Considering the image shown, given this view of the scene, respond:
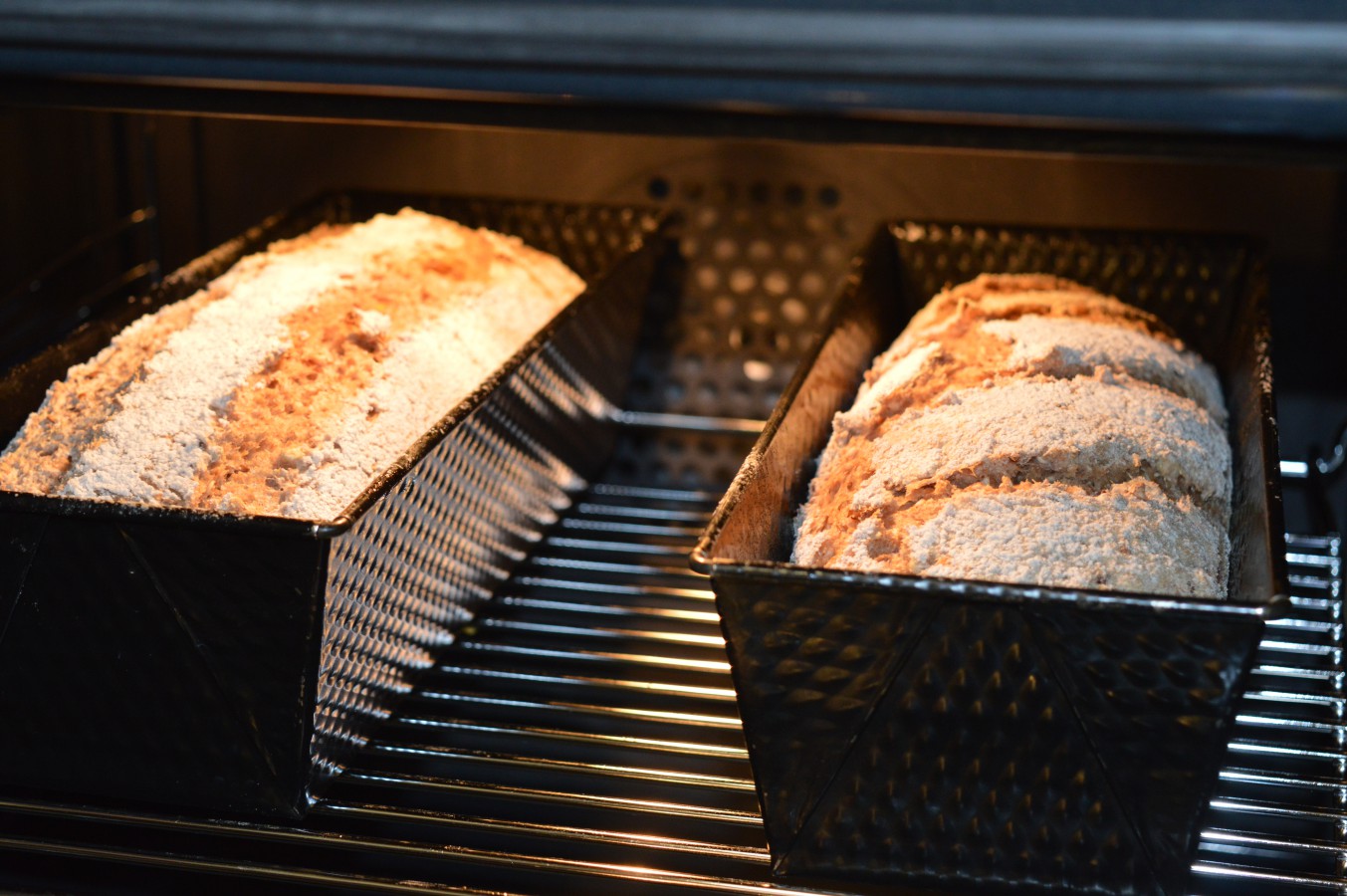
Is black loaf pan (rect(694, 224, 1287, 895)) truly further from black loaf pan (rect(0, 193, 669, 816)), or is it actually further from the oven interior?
black loaf pan (rect(0, 193, 669, 816))

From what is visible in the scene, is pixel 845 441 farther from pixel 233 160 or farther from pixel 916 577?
pixel 233 160

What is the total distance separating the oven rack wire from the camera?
1.07m

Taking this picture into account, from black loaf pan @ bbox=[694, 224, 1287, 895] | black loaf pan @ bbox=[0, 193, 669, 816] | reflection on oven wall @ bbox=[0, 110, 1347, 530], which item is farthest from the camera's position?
reflection on oven wall @ bbox=[0, 110, 1347, 530]

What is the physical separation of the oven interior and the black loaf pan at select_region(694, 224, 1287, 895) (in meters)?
0.09

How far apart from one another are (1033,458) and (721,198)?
67 centimetres

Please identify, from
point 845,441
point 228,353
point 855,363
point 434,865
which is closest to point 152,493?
point 228,353

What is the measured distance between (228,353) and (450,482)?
0.94 ft

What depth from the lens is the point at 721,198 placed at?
172cm

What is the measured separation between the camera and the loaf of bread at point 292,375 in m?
1.24

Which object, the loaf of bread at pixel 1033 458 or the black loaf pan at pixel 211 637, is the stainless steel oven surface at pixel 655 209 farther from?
the loaf of bread at pixel 1033 458

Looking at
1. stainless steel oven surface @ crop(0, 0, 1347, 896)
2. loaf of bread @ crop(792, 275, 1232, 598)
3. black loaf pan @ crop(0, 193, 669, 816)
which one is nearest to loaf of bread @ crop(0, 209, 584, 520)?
black loaf pan @ crop(0, 193, 669, 816)

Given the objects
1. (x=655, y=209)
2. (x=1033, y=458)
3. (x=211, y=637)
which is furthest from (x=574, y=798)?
(x=655, y=209)

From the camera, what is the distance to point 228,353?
1.38m

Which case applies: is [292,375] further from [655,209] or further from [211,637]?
[655,209]
